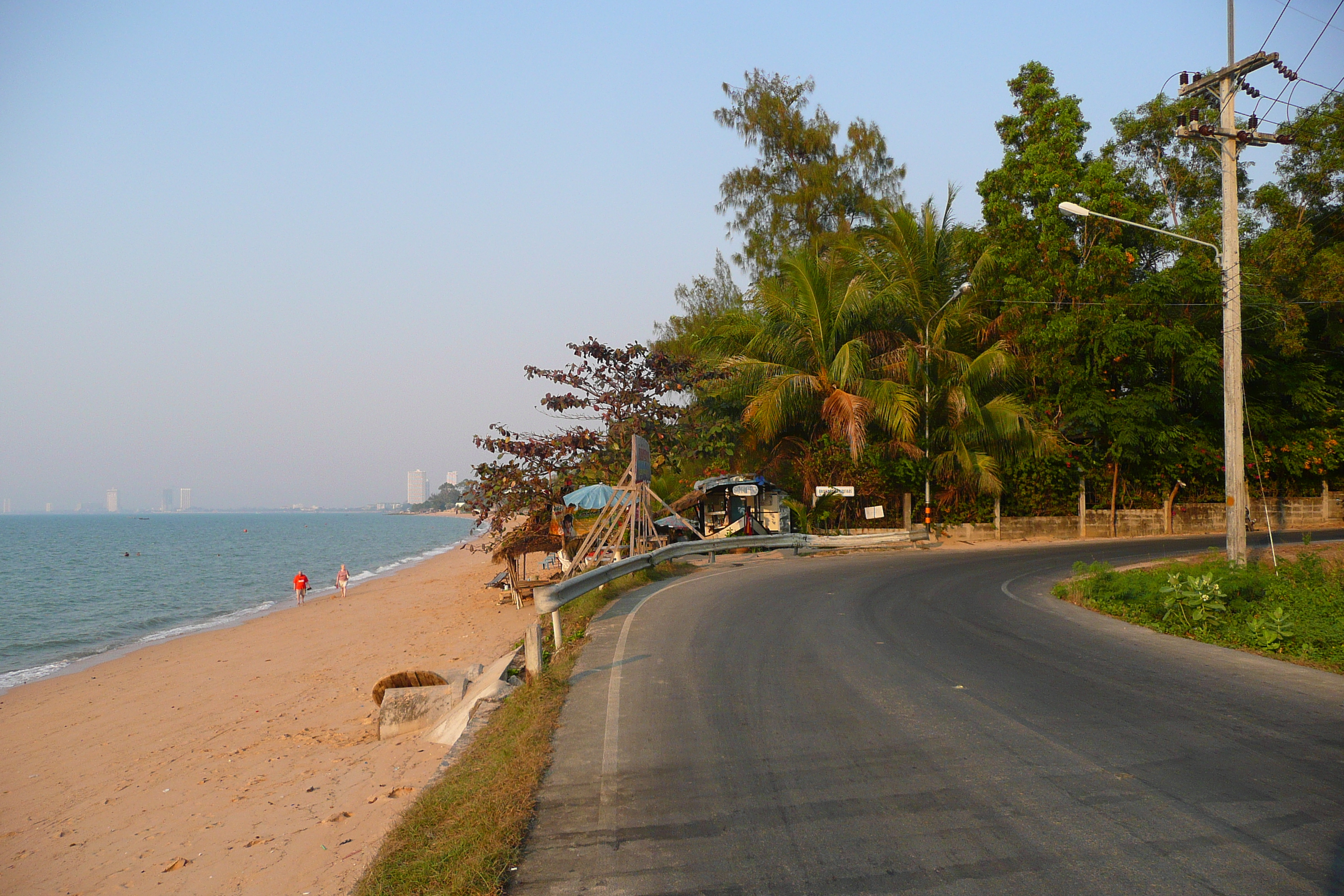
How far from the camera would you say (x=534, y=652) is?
28.7 feet

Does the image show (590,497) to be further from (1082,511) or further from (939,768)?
(1082,511)

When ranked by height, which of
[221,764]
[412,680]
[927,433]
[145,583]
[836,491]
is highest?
[927,433]

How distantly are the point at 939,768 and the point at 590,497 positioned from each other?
1585cm

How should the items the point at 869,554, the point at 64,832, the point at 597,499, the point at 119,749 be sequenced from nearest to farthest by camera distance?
the point at 64,832 → the point at 119,749 → the point at 597,499 → the point at 869,554

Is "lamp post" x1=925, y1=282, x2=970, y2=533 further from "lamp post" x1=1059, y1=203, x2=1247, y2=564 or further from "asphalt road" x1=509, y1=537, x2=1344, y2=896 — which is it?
"asphalt road" x1=509, y1=537, x2=1344, y2=896

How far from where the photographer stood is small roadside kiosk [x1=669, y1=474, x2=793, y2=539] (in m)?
24.7

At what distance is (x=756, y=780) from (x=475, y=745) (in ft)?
8.67

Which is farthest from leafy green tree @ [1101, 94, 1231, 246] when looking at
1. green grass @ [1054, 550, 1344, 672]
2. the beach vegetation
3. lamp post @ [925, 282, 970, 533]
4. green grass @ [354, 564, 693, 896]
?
green grass @ [354, 564, 693, 896]

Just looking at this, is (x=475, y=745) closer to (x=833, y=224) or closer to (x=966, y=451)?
(x=966, y=451)

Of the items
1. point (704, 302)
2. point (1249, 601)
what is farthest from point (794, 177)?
point (1249, 601)

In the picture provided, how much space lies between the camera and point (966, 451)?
87.8 ft

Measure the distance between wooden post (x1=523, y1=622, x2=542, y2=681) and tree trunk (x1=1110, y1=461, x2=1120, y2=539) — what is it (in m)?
25.5

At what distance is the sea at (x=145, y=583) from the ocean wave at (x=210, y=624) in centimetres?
8

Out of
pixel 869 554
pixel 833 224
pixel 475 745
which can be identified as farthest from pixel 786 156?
pixel 475 745
